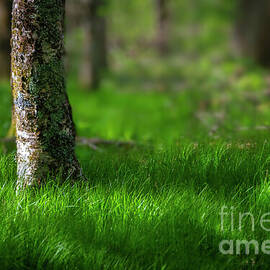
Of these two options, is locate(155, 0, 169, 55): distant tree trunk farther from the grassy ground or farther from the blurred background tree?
the grassy ground

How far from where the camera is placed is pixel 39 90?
9.45ft

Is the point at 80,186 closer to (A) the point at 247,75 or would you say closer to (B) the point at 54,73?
(B) the point at 54,73

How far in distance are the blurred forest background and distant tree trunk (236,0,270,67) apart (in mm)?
34

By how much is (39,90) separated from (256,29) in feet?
38.7

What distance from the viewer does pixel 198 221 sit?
247cm

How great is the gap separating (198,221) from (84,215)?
80cm

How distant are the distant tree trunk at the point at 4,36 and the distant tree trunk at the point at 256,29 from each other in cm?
841

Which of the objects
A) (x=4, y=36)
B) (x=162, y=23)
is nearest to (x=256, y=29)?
(x=4, y=36)

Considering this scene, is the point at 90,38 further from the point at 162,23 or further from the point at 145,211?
the point at 162,23

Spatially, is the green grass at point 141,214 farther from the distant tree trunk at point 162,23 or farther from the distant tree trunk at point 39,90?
the distant tree trunk at point 162,23

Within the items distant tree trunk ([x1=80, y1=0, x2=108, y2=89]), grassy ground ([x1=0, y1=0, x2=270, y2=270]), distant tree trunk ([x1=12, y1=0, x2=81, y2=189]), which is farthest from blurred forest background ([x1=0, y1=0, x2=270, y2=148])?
distant tree trunk ([x1=12, y1=0, x2=81, y2=189])

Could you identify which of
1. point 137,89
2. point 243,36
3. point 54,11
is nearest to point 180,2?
point 243,36

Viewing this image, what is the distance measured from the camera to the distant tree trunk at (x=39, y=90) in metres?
2.84

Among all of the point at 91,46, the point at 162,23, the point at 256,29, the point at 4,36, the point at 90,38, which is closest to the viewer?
the point at 4,36
